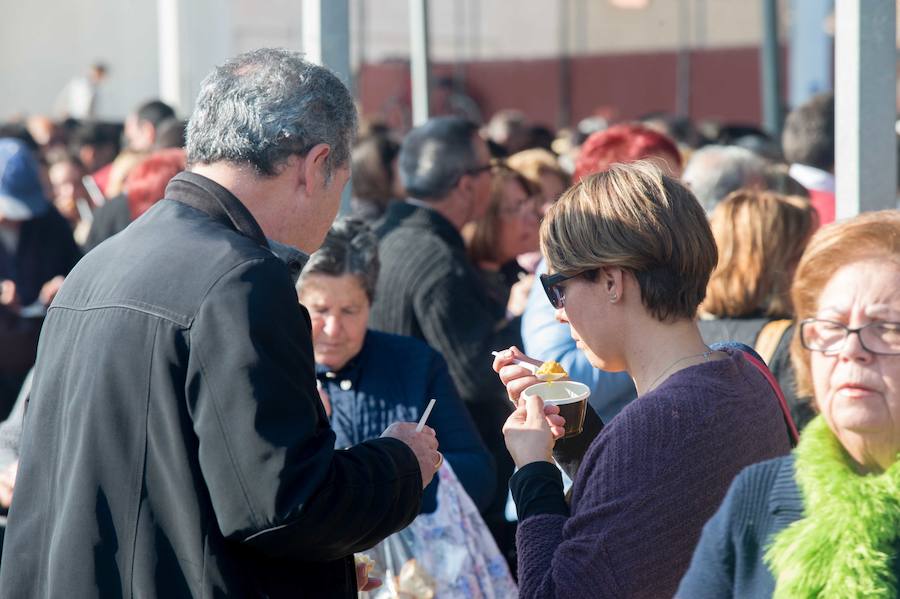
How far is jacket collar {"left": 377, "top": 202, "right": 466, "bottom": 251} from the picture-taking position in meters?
4.43

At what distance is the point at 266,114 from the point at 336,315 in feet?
3.94

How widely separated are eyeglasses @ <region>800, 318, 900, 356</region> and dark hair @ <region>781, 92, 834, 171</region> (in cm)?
374

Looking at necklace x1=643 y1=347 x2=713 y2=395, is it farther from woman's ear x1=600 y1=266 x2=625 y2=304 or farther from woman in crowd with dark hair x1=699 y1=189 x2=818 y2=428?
woman in crowd with dark hair x1=699 y1=189 x2=818 y2=428

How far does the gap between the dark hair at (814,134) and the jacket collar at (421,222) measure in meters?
1.75

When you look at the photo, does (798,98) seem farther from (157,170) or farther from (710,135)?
(157,170)

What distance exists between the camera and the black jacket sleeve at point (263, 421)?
198 cm

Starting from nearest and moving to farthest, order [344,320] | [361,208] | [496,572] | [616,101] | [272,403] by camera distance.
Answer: [272,403] < [496,572] < [344,320] < [361,208] < [616,101]

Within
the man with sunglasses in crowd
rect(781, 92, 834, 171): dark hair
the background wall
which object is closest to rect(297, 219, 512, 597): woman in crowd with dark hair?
the man with sunglasses in crowd

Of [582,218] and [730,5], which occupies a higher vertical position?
[730,5]

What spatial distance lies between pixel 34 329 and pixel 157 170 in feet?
2.58

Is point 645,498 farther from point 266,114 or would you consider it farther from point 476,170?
point 476,170

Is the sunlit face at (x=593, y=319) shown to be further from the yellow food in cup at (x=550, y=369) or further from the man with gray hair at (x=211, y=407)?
the man with gray hair at (x=211, y=407)

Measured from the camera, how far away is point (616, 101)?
20.8 m

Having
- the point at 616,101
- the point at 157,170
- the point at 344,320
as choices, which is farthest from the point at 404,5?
the point at 344,320
